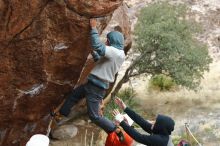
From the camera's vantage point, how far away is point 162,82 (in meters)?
18.1

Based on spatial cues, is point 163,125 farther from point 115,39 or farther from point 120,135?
point 115,39

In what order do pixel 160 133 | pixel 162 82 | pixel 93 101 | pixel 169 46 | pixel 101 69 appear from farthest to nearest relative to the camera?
pixel 162 82 → pixel 169 46 → pixel 93 101 → pixel 101 69 → pixel 160 133

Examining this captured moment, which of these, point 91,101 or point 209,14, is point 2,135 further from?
point 209,14

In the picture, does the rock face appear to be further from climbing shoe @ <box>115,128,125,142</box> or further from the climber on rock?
climbing shoe @ <box>115,128,125,142</box>

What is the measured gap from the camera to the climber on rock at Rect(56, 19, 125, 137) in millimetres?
7957

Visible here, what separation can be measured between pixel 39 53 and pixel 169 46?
7921mm

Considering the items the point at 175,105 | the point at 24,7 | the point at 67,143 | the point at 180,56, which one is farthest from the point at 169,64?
the point at 24,7

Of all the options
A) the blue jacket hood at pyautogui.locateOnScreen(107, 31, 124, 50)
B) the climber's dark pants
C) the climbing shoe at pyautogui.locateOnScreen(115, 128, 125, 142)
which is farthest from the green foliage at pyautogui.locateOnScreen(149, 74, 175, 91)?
the climbing shoe at pyautogui.locateOnScreen(115, 128, 125, 142)

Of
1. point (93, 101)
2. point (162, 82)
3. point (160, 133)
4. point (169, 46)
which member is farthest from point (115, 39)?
point (162, 82)

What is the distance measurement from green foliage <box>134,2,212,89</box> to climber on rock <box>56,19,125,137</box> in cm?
732

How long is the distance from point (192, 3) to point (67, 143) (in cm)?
1441

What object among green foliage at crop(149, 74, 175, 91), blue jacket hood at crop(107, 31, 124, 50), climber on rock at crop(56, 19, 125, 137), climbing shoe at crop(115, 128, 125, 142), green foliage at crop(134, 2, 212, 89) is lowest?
green foliage at crop(149, 74, 175, 91)

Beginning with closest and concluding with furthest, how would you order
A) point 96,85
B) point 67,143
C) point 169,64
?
point 96,85, point 67,143, point 169,64

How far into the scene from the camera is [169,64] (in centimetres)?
1605
